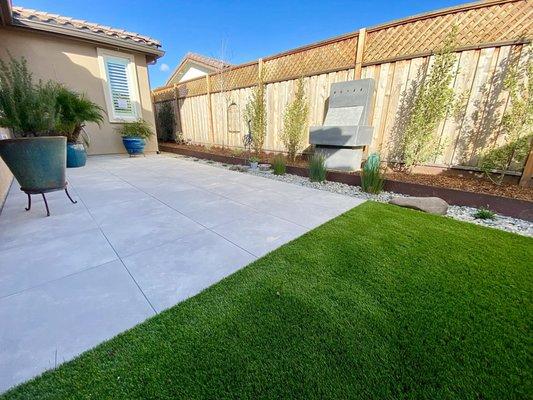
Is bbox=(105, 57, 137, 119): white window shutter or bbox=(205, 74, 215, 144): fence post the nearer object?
bbox=(105, 57, 137, 119): white window shutter


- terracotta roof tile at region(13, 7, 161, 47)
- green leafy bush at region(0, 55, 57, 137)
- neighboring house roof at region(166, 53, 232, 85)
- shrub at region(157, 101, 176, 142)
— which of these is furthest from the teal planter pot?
neighboring house roof at region(166, 53, 232, 85)

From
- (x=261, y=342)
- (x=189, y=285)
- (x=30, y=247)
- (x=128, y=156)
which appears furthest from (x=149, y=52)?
(x=261, y=342)

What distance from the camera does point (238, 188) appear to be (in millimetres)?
3699

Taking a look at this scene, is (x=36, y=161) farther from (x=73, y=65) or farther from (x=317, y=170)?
(x=73, y=65)

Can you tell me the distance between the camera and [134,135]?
6.57 meters

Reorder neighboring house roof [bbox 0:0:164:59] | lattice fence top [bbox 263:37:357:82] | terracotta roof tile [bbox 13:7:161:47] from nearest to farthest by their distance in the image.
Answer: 1. lattice fence top [bbox 263:37:357:82]
2. neighboring house roof [bbox 0:0:164:59]
3. terracotta roof tile [bbox 13:7:161:47]

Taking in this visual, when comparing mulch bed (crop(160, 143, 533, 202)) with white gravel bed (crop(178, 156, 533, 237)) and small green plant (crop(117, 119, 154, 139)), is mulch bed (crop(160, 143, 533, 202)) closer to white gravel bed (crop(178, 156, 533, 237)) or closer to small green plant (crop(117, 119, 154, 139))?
white gravel bed (crop(178, 156, 533, 237))

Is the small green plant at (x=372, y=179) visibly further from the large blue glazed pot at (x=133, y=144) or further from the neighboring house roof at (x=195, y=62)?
the neighboring house roof at (x=195, y=62)

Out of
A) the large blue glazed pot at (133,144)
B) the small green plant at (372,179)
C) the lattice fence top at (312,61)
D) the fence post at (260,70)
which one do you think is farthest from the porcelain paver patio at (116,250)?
the fence post at (260,70)

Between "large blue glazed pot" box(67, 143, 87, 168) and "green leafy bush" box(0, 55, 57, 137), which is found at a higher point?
"green leafy bush" box(0, 55, 57, 137)

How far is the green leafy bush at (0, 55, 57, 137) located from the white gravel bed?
3.17 meters

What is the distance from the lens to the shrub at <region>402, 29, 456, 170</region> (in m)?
3.30

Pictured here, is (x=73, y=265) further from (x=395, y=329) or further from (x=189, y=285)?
(x=395, y=329)

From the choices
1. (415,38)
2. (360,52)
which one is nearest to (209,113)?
(360,52)
